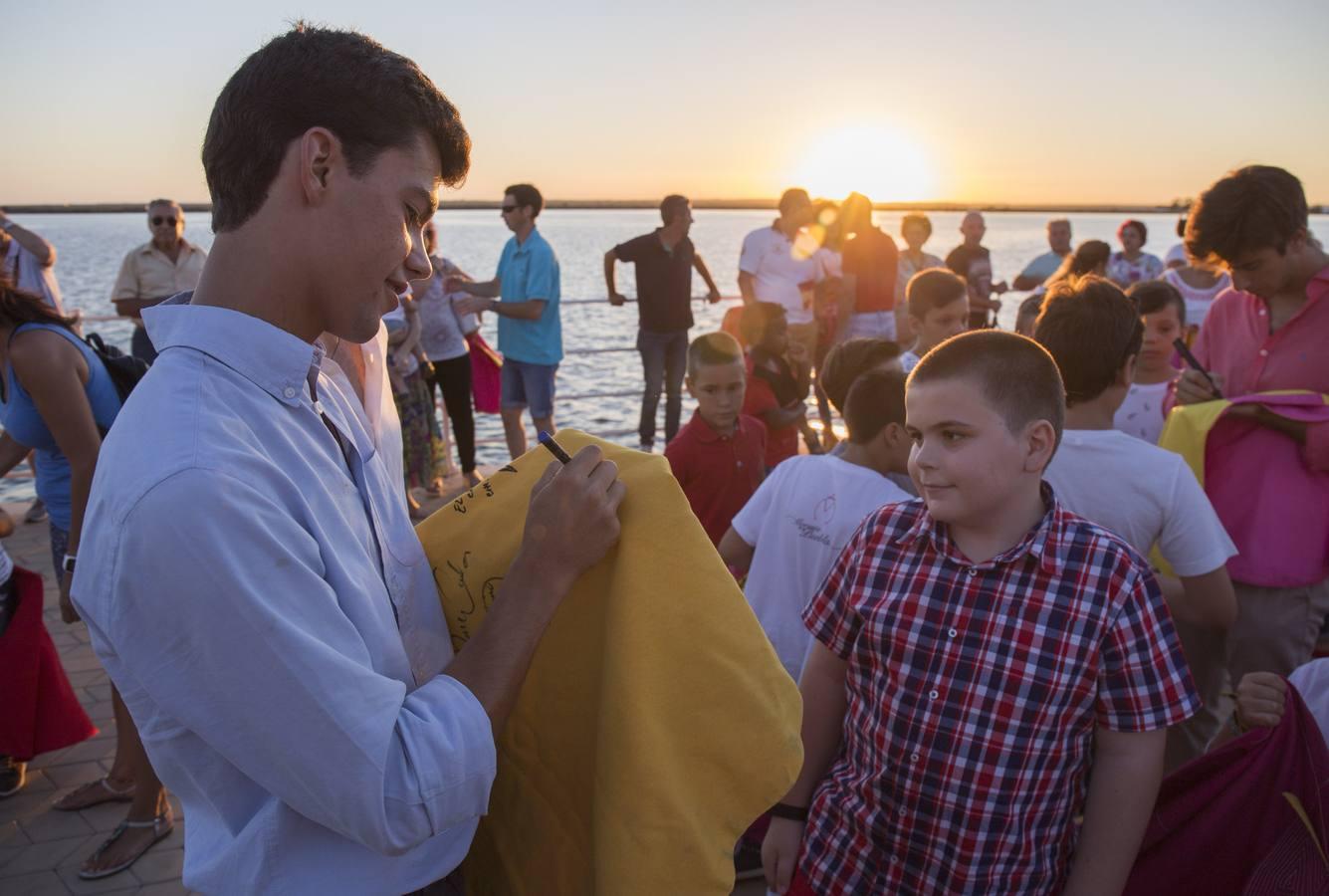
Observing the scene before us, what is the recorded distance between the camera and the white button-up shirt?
1.02m

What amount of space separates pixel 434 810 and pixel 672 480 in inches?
23.1

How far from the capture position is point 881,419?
9.52 ft

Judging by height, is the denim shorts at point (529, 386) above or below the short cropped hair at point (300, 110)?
below

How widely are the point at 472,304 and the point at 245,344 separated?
21.8 ft

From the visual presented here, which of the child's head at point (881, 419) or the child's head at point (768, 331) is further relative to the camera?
the child's head at point (768, 331)

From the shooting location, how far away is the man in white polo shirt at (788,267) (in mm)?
8812

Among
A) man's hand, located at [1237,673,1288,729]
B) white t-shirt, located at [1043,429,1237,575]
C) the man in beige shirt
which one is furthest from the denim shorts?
man's hand, located at [1237,673,1288,729]

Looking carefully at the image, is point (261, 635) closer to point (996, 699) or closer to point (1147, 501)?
point (996, 699)

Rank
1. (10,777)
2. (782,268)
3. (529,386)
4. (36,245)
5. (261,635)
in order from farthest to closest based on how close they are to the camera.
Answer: (782,268), (529,386), (36,245), (10,777), (261,635)

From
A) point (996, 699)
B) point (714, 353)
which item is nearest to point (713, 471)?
point (714, 353)

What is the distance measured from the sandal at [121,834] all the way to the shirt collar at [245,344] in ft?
10.0

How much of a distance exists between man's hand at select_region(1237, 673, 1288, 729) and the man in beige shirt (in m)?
7.96

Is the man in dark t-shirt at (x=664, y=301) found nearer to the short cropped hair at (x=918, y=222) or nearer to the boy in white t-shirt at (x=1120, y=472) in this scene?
the short cropped hair at (x=918, y=222)

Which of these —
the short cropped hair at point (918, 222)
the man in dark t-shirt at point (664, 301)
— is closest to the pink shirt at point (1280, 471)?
the man in dark t-shirt at point (664, 301)
